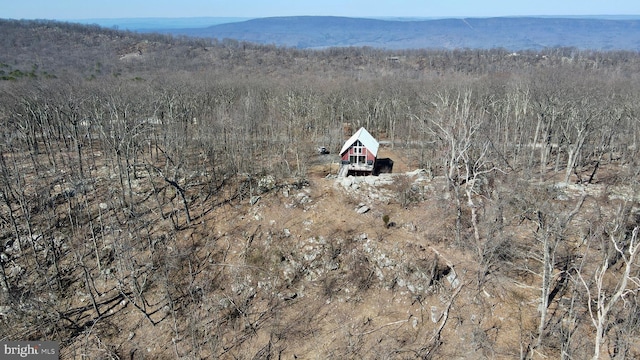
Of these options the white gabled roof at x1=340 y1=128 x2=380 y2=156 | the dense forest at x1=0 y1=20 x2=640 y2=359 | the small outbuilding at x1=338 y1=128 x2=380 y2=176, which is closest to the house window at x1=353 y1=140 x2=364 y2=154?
the small outbuilding at x1=338 y1=128 x2=380 y2=176

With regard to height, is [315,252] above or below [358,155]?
below

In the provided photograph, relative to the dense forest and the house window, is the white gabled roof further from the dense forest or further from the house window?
the dense forest

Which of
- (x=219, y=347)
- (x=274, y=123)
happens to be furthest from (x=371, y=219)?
(x=274, y=123)

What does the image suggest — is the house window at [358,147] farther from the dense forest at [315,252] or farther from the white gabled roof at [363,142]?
the dense forest at [315,252]

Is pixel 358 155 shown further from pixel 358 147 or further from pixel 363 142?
pixel 363 142

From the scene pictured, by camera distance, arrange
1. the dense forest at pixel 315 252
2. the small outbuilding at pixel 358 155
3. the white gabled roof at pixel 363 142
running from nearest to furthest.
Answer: the dense forest at pixel 315 252 → the white gabled roof at pixel 363 142 → the small outbuilding at pixel 358 155

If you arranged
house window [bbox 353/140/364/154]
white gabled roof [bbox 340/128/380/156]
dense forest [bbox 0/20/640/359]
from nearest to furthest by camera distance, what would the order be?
dense forest [bbox 0/20/640/359] < white gabled roof [bbox 340/128/380/156] < house window [bbox 353/140/364/154]

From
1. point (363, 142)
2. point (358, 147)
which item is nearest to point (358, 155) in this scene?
point (358, 147)

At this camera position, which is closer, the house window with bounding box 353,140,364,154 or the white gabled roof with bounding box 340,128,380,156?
the white gabled roof with bounding box 340,128,380,156

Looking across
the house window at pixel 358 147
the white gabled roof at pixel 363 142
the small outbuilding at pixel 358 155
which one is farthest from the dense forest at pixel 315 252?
the house window at pixel 358 147
